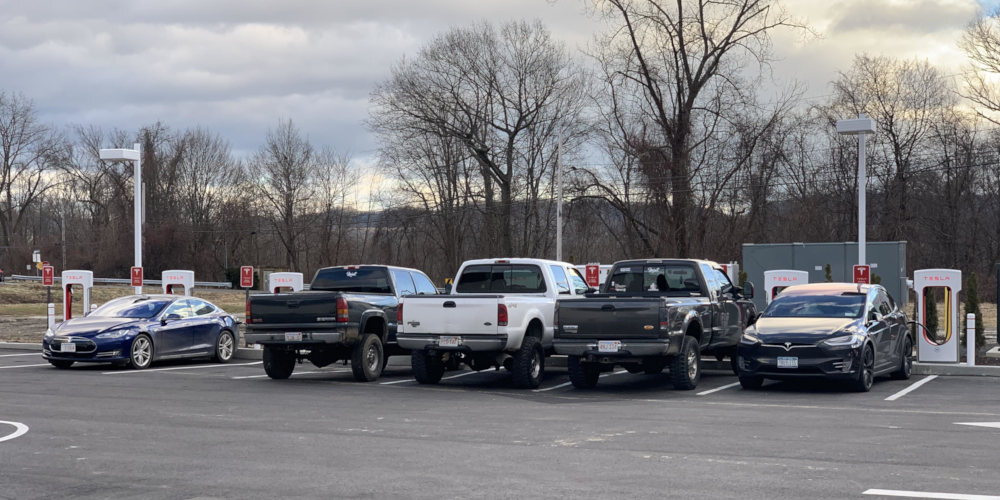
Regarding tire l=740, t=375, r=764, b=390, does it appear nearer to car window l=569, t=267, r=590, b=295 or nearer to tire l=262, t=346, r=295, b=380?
car window l=569, t=267, r=590, b=295

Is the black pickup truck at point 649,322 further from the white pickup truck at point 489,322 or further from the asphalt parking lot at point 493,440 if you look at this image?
the white pickup truck at point 489,322

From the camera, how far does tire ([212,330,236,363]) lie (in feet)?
68.9

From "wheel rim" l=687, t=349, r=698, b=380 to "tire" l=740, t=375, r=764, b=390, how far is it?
2.32ft

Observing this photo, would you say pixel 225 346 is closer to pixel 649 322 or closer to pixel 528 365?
pixel 528 365

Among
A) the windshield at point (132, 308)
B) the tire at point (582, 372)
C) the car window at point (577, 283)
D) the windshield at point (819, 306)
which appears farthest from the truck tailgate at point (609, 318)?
the windshield at point (132, 308)

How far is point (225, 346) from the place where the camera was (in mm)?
21203

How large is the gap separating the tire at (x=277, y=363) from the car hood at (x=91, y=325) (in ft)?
11.5

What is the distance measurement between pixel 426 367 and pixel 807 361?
5924mm

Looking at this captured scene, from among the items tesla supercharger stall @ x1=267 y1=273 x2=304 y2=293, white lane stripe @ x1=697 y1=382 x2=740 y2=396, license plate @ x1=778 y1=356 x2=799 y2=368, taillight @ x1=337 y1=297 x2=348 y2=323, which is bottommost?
white lane stripe @ x1=697 y1=382 x2=740 y2=396

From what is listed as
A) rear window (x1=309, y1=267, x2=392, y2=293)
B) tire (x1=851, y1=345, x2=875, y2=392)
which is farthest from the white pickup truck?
tire (x1=851, y1=345, x2=875, y2=392)

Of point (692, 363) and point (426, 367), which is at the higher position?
point (692, 363)

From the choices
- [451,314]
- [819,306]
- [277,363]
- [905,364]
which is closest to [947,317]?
[905,364]

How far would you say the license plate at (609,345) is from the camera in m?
14.8

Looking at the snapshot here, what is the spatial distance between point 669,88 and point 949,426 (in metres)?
36.7
